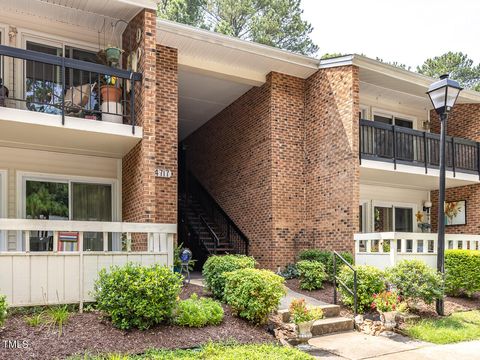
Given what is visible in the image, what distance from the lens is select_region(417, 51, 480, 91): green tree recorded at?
36531mm

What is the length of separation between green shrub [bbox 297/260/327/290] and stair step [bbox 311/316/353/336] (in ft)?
6.35

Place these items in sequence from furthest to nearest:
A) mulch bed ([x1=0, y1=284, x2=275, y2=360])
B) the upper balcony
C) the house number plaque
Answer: the upper balcony
the house number plaque
mulch bed ([x1=0, y1=284, x2=275, y2=360])

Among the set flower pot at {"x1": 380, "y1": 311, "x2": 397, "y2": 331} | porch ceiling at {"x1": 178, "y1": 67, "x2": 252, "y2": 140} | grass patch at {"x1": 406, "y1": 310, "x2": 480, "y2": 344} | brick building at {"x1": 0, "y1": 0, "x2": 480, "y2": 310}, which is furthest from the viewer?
porch ceiling at {"x1": 178, "y1": 67, "x2": 252, "y2": 140}

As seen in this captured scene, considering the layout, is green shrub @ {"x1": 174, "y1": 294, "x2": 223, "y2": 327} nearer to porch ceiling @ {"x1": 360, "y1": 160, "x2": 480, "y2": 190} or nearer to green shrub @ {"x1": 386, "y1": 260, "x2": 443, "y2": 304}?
green shrub @ {"x1": 386, "y1": 260, "x2": 443, "y2": 304}

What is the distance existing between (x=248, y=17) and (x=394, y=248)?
2434cm

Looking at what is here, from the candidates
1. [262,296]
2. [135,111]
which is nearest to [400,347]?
[262,296]

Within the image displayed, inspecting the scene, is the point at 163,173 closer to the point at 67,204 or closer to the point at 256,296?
the point at 67,204

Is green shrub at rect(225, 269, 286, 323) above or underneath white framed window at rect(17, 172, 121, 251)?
underneath

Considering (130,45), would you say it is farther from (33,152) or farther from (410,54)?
(410,54)

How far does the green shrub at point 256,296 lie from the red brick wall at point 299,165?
4566 millimetres

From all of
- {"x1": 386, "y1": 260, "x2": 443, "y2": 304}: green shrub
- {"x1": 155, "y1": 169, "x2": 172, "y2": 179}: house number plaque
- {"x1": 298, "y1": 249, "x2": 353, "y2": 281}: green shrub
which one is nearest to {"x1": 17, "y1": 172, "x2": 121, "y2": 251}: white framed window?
{"x1": 155, "y1": 169, "x2": 172, "y2": 179}: house number plaque

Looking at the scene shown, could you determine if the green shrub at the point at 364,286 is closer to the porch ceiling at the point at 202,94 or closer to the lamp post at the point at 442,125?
the lamp post at the point at 442,125

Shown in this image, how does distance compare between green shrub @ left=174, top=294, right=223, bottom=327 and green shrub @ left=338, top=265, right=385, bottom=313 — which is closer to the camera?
green shrub @ left=174, top=294, right=223, bottom=327

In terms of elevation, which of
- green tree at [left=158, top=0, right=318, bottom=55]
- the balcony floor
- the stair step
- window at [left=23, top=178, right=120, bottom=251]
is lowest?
the stair step
